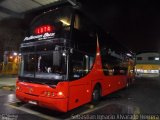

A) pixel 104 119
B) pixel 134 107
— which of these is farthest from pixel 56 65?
pixel 134 107

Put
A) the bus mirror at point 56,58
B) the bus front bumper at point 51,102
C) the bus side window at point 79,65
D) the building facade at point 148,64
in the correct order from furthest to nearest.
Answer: the building facade at point 148,64 < the bus side window at point 79,65 < the bus mirror at point 56,58 < the bus front bumper at point 51,102

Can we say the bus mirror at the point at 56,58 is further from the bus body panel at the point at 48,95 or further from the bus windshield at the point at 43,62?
the bus body panel at the point at 48,95

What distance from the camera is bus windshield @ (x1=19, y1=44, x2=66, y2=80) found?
19.5ft

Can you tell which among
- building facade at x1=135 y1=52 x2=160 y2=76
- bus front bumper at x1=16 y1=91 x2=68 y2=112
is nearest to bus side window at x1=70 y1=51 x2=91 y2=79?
bus front bumper at x1=16 y1=91 x2=68 y2=112

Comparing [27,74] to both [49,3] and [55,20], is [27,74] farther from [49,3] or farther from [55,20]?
[49,3]

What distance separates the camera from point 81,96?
677 centimetres

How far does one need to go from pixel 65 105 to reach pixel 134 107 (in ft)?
11.8

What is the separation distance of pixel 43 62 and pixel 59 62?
2.45ft

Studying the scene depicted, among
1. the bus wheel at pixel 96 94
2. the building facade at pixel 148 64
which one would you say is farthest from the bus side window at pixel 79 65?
the building facade at pixel 148 64

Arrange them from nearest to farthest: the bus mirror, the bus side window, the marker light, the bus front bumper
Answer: the bus front bumper → the bus mirror → the bus side window → the marker light

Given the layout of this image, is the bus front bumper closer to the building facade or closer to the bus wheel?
the bus wheel

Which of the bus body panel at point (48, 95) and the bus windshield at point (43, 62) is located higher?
the bus windshield at point (43, 62)

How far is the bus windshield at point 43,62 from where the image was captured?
5.96 metres

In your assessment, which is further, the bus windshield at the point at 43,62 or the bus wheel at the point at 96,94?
the bus wheel at the point at 96,94
